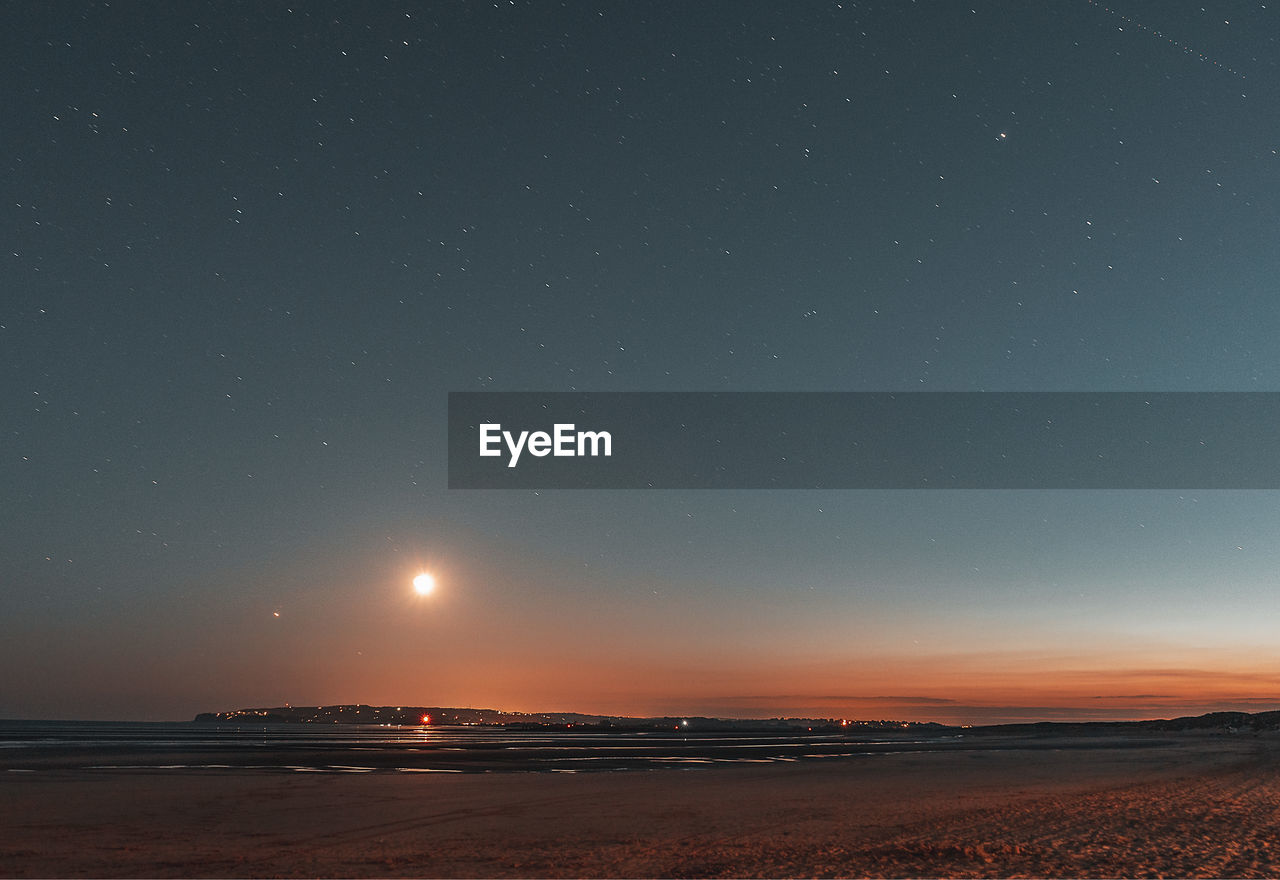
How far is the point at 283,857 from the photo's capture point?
1988cm

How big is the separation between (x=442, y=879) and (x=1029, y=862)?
429 inches

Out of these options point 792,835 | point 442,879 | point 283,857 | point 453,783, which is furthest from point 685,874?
point 453,783

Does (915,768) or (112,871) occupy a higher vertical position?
(112,871)

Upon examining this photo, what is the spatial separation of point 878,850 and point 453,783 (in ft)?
70.5

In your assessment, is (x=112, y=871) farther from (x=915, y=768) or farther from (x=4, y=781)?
(x=915, y=768)

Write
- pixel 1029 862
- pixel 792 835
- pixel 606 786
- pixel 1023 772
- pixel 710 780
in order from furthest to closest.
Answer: pixel 1023 772 → pixel 710 780 → pixel 606 786 → pixel 792 835 → pixel 1029 862

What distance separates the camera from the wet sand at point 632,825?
19.0 metres

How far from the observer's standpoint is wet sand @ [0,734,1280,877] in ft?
62.4

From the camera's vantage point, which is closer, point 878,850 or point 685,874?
point 685,874

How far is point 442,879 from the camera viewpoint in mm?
17641

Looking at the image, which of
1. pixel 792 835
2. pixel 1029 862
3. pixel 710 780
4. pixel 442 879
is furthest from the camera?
pixel 710 780

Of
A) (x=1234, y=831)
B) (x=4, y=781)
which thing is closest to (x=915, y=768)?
(x=1234, y=831)

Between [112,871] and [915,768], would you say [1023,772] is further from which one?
[112,871]

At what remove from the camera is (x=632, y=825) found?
83.0 ft
